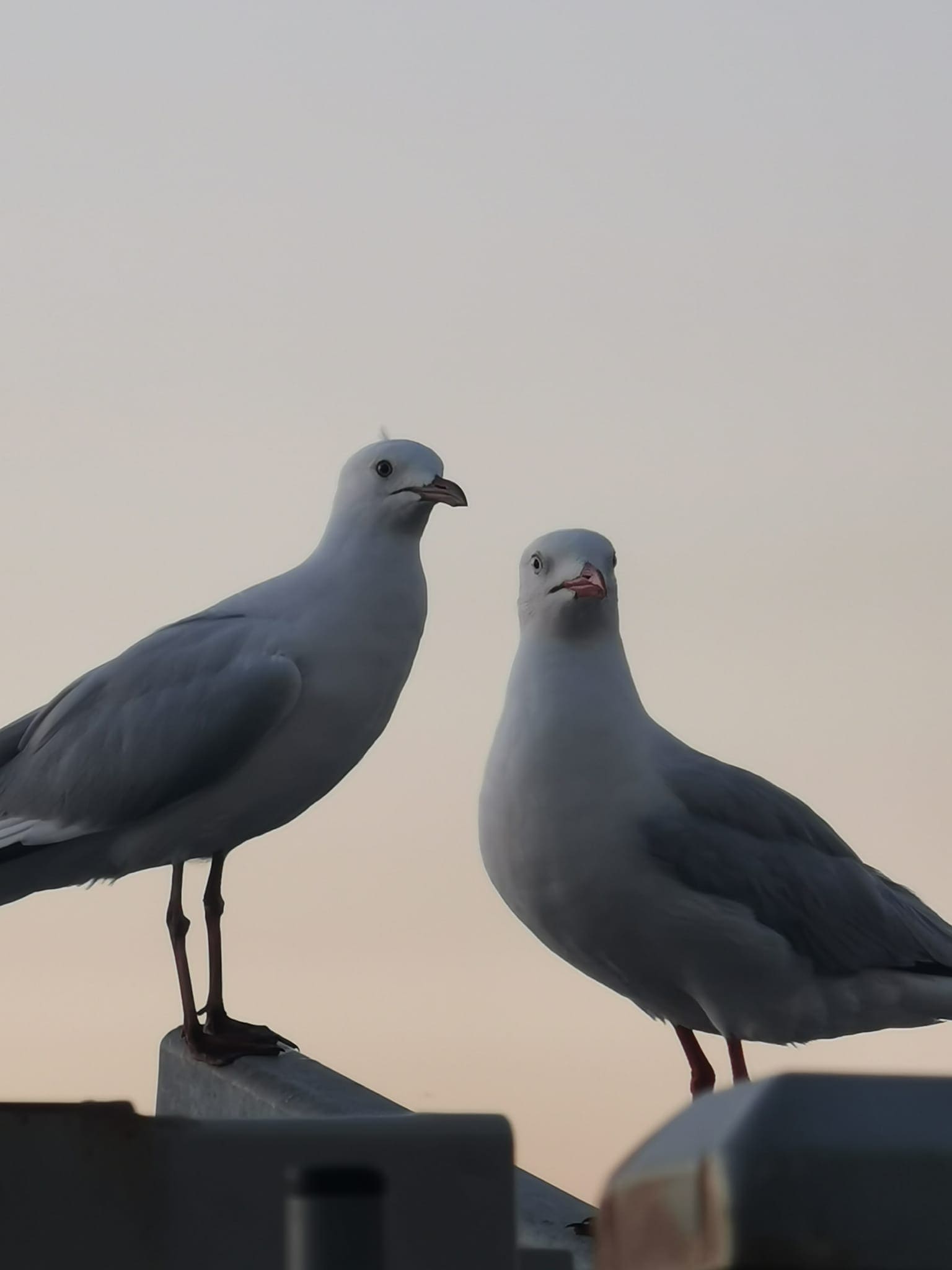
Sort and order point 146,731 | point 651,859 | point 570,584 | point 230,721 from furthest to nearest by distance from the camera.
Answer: point 146,731, point 230,721, point 570,584, point 651,859

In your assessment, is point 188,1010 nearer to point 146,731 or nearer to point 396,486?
point 146,731

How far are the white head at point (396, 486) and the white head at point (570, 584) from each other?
21.9 inches

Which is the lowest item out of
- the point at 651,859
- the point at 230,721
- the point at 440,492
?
the point at 651,859

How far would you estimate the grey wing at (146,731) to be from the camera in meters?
7.46

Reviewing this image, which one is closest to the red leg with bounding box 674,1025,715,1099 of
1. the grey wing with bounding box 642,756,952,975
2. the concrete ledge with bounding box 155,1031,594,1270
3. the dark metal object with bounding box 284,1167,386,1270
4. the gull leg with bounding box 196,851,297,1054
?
the grey wing with bounding box 642,756,952,975

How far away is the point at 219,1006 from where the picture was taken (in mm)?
7965

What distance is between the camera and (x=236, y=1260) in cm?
305

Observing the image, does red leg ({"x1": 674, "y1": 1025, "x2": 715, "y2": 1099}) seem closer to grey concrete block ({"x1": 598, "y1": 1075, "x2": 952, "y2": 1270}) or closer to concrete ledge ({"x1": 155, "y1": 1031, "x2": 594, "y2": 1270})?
concrete ledge ({"x1": 155, "y1": 1031, "x2": 594, "y2": 1270})

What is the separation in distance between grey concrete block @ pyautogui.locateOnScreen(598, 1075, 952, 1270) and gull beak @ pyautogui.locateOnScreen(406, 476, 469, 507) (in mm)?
6282

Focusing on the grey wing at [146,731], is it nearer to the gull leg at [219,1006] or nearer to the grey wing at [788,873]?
the gull leg at [219,1006]

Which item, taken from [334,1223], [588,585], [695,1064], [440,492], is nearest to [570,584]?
[588,585]

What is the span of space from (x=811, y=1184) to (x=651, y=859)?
18.8 feet

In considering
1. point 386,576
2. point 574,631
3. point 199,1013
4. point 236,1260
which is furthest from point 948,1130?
point 199,1013

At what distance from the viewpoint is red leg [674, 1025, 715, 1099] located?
7.88 m
